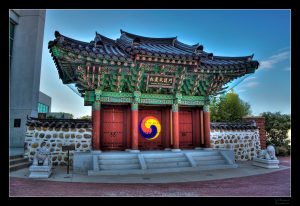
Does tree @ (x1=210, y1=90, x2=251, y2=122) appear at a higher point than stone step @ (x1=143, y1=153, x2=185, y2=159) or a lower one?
higher

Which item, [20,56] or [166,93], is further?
[20,56]

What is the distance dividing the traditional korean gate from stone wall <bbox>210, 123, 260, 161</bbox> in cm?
542

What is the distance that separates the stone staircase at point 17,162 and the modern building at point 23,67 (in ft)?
17.9

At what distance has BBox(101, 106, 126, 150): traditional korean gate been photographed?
1065 cm

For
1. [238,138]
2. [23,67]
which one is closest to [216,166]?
[238,138]

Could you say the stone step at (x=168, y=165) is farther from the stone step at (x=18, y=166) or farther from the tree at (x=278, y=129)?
the tree at (x=278, y=129)

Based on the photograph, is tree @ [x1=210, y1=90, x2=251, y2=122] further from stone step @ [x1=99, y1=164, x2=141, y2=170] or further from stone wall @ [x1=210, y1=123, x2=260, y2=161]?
stone step @ [x1=99, y1=164, x2=141, y2=170]

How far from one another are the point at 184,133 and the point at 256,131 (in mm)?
5407

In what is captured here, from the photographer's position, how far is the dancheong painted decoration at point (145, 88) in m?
9.21

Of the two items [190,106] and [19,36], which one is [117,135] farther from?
Result: [19,36]

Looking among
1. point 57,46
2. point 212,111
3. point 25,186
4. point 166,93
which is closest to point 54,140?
point 25,186

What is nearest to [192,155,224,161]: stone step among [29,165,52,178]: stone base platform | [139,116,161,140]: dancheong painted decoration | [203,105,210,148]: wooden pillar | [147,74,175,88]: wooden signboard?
[203,105,210,148]: wooden pillar

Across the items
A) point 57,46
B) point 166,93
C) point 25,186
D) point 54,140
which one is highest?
point 57,46

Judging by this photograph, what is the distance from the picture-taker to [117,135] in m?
10.8
